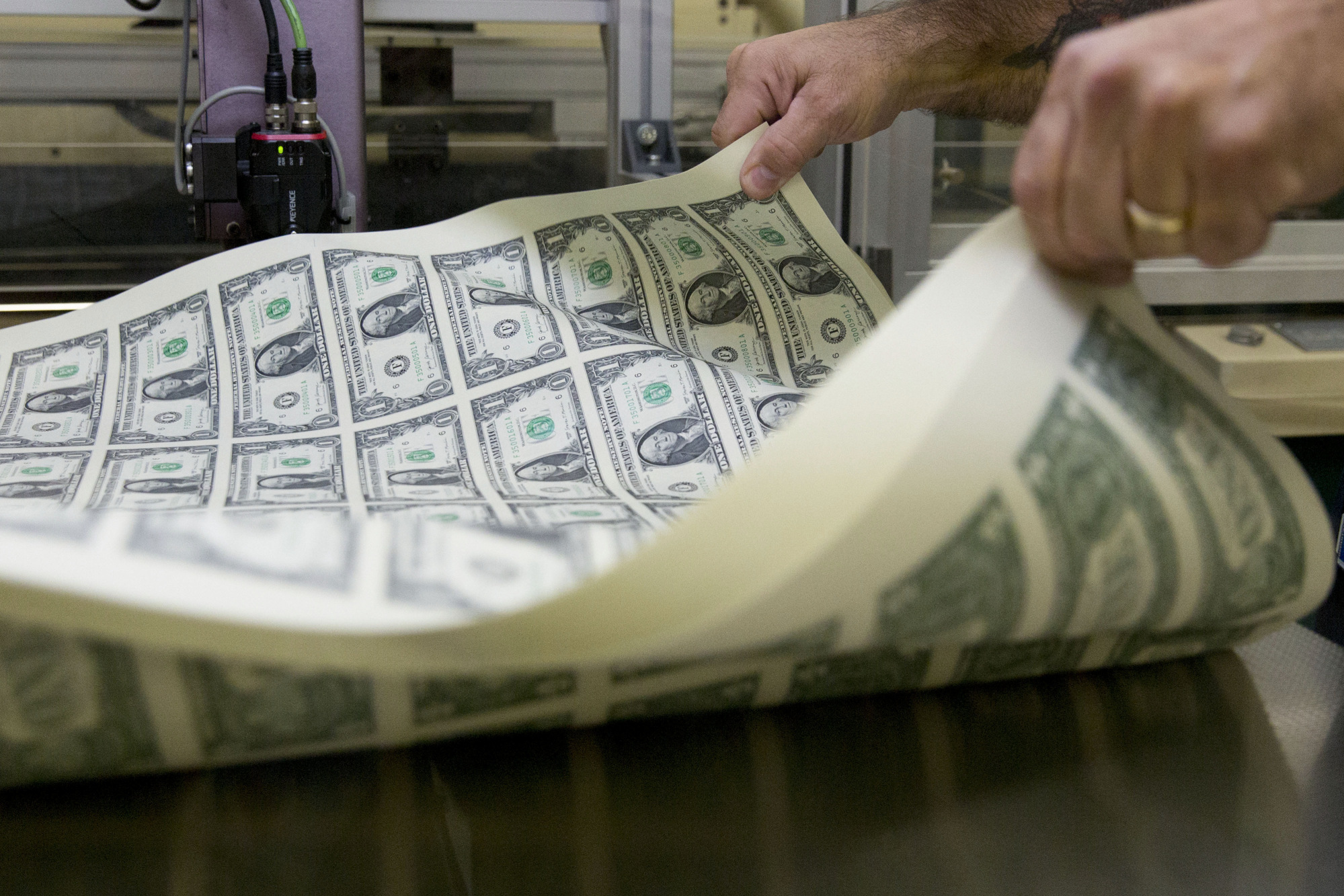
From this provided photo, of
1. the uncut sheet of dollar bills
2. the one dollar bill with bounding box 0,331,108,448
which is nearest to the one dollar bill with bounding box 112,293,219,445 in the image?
the one dollar bill with bounding box 0,331,108,448

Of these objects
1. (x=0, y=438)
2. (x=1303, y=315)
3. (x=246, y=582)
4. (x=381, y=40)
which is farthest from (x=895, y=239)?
(x=246, y=582)

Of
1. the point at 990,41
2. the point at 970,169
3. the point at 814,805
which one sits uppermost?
the point at 990,41

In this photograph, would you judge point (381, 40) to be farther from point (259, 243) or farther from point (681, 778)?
point (681, 778)

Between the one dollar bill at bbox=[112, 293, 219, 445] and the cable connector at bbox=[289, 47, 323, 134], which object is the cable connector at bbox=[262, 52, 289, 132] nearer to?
the cable connector at bbox=[289, 47, 323, 134]

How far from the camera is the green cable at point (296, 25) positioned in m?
0.92

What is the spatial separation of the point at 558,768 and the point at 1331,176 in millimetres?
339

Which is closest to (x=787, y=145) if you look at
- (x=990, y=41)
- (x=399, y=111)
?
(x=990, y=41)

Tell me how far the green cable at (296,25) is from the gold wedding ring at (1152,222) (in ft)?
2.49

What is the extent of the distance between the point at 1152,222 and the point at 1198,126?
1.5 inches

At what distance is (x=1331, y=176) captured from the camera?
0.37m

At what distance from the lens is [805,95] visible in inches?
35.8

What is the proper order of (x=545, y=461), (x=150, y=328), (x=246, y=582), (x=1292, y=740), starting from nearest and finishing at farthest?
(x=246, y=582) < (x=1292, y=740) < (x=545, y=461) < (x=150, y=328)

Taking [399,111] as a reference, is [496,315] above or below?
below

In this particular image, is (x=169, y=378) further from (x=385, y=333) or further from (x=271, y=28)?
(x=271, y=28)
